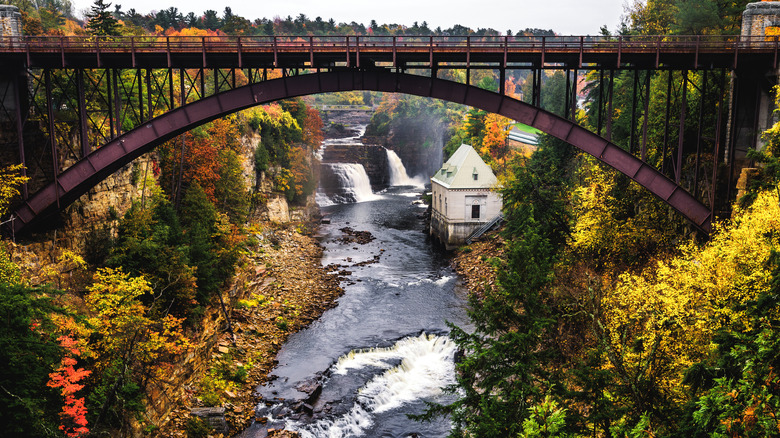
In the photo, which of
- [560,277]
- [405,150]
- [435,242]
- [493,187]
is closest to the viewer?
[560,277]

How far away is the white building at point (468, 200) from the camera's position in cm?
5309

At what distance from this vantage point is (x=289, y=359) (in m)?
31.7

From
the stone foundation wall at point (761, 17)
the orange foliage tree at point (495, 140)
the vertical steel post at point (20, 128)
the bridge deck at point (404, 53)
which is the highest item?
the stone foundation wall at point (761, 17)

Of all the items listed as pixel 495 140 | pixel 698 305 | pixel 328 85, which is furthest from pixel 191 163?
pixel 495 140

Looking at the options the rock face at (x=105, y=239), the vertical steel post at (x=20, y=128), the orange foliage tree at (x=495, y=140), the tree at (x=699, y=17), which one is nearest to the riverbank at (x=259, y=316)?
the rock face at (x=105, y=239)

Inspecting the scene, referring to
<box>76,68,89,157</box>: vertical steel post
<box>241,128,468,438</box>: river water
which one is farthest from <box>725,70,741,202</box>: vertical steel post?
<box>76,68,89,157</box>: vertical steel post

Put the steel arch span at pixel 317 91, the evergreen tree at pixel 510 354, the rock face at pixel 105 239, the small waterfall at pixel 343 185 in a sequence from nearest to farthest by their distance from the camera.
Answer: the evergreen tree at pixel 510 354, the rock face at pixel 105 239, the steel arch span at pixel 317 91, the small waterfall at pixel 343 185

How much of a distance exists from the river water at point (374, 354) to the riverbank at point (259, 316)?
0.86 meters

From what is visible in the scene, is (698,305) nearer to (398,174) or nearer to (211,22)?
(398,174)

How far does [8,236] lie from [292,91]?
14514mm

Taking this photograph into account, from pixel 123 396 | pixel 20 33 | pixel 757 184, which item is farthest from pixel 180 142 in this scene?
pixel 757 184

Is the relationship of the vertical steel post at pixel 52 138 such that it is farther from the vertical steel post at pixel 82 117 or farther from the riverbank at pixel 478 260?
the riverbank at pixel 478 260

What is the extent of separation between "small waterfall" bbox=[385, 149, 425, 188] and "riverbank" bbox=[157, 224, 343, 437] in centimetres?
3229

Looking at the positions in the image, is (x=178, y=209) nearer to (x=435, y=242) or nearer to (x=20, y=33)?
(x=20, y=33)
